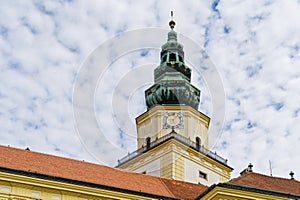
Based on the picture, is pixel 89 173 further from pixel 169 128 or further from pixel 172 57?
pixel 172 57

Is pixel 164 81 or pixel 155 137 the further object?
pixel 164 81

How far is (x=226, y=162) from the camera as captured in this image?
36.5 metres

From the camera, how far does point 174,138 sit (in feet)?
113

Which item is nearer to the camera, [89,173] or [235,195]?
[235,195]

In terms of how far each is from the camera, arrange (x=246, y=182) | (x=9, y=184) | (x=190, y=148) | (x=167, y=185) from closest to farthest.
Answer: (x=9, y=184) → (x=246, y=182) → (x=167, y=185) → (x=190, y=148)

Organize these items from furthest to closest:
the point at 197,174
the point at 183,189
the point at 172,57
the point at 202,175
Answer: the point at 172,57 < the point at 202,175 < the point at 197,174 < the point at 183,189

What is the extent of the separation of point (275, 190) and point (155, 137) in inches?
505

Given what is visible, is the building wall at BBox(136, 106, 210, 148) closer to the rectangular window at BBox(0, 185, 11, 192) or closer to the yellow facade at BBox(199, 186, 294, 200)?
the yellow facade at BBox(199, 186, 294, 200)

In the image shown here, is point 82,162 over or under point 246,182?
over

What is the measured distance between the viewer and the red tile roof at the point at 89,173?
24.4m

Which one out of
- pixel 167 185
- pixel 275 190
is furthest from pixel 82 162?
pixel 275 190

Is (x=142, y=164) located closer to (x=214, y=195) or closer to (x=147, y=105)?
(x=147, y=105)

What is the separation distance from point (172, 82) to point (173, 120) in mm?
3878

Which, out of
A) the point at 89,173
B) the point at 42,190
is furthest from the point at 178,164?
the point at 42,190
